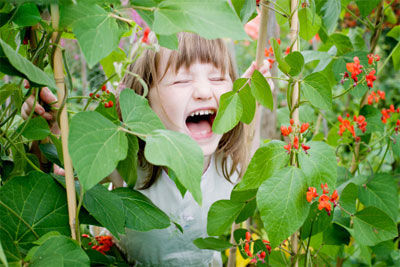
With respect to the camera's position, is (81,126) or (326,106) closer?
(81,126)

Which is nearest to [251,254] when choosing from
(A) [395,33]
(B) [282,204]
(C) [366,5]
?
(B) [282,204]

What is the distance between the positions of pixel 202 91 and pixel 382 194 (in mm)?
523

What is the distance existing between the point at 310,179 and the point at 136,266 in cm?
87

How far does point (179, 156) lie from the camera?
1.79 ft

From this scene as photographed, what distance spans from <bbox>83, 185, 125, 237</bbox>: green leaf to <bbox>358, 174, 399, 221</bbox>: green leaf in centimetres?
67

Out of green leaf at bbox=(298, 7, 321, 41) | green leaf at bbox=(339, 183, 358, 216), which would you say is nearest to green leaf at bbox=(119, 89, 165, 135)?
green leaf at bbox=(298, 7, 321, 41)

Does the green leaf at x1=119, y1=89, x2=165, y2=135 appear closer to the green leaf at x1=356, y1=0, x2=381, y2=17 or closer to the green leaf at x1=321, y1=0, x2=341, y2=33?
the green leaf at x1=321, y1=0, x2=341, y2=33

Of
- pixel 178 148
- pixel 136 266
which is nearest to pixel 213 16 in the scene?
pixel 178 148

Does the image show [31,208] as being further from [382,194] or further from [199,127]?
[382,194]

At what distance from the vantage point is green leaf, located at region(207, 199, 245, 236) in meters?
0.86

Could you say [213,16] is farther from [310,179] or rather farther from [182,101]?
[182,101]

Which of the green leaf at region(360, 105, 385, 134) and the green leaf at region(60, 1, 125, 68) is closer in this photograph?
the green leaf at region(60, 1, 125, 68)

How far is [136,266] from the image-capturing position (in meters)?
1.43

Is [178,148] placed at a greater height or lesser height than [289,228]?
greater
